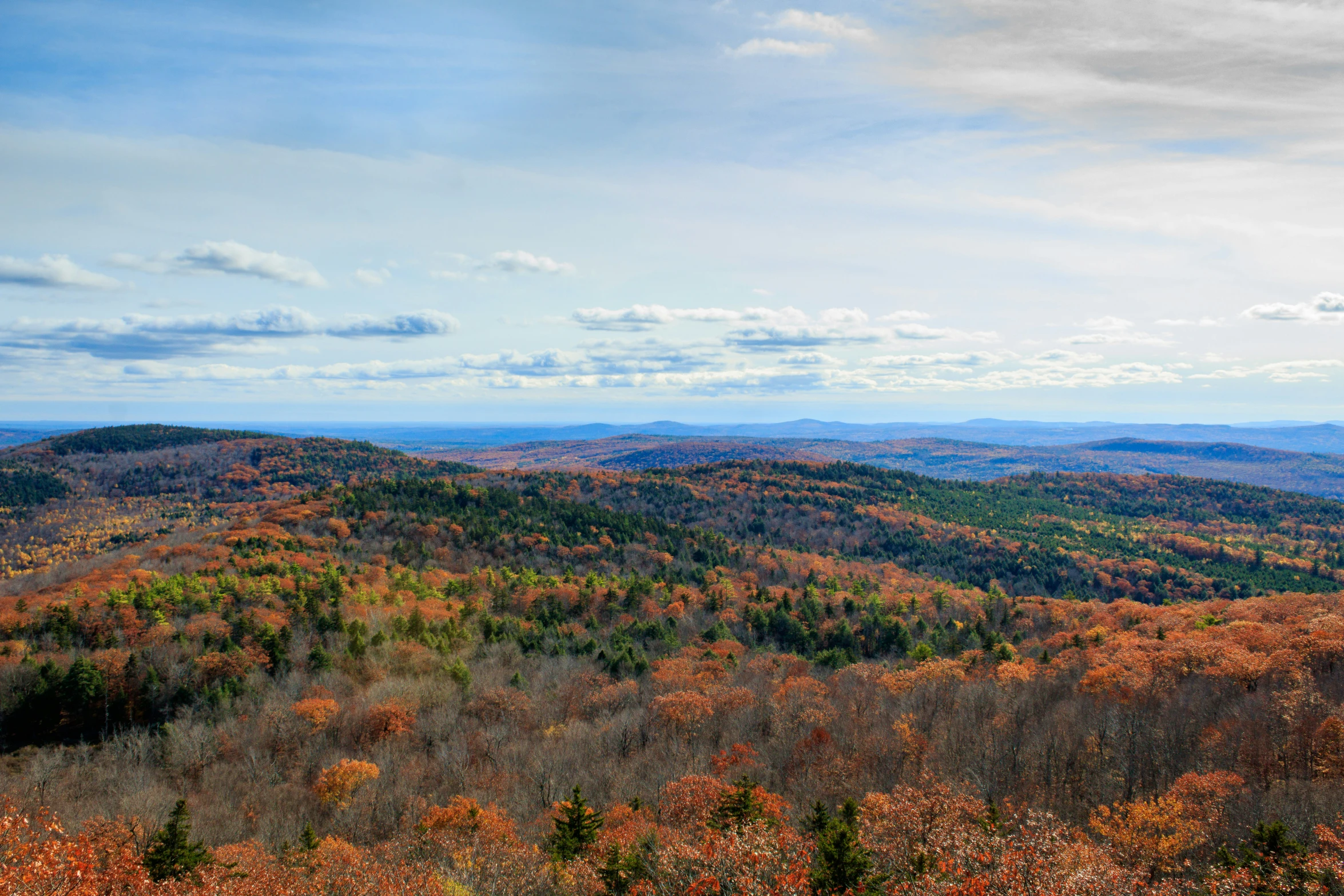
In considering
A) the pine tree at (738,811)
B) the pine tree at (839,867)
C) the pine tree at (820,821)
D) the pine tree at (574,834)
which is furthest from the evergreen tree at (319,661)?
the pine tree at (839,867)

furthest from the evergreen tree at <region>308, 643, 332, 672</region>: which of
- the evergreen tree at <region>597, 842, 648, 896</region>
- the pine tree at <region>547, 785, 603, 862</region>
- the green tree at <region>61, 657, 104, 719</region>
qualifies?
the evergreen tree at <region>597, 842, 648, 896</region>

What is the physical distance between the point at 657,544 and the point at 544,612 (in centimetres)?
6673

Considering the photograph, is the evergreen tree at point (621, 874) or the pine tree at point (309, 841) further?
the pine tree at point (309, 841)

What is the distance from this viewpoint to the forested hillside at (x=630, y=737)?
33719 mm

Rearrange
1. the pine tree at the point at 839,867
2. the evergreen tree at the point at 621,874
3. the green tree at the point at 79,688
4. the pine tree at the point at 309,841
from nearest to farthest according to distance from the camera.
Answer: the pine tree at the point at 839,867 < the evergreen tree at the point at 621,874 < the pine tree at the point at 309,841 < the green tree at the point at 79,688

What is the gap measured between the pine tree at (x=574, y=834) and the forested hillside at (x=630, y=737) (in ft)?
1.34

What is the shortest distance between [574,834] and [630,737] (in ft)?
86.3

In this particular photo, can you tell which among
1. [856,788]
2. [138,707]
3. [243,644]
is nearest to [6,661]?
[138,707]

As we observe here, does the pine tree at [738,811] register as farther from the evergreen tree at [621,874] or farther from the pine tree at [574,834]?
the pine tree at [574,834]

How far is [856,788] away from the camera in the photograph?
53.9m

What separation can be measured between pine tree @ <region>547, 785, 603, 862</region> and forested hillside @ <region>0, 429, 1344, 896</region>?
409 millimetres

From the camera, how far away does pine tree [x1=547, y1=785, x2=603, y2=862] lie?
3716cm

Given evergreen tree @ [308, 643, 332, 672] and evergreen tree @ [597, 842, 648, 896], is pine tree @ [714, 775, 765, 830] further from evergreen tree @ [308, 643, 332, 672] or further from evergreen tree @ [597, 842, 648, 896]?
evergreen tree @ [308, 643, 332, 672]

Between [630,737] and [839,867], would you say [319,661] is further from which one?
[839,867]
